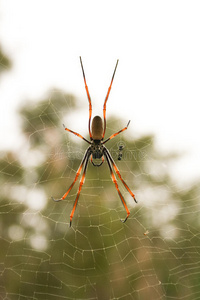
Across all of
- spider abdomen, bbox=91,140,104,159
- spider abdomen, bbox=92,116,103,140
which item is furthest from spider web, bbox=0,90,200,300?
spider abdomen, bbox=92,116,103,140

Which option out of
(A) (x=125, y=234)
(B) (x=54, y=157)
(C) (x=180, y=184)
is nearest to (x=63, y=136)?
(B) (x=54, y=157)

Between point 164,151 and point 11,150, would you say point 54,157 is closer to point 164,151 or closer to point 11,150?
point 11,150

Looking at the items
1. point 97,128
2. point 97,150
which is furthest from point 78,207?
point 97,128

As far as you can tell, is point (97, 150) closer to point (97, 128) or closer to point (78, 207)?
point (97, 128)

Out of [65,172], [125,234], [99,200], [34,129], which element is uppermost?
[34,129]

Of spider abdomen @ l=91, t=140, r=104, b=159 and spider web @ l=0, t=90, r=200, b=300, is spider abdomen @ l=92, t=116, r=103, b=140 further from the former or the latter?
spider web @ l=0, t=90, r=200, b=300

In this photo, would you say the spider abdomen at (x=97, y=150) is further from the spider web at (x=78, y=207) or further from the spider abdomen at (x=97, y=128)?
the spider web at (x=78, y=207)
